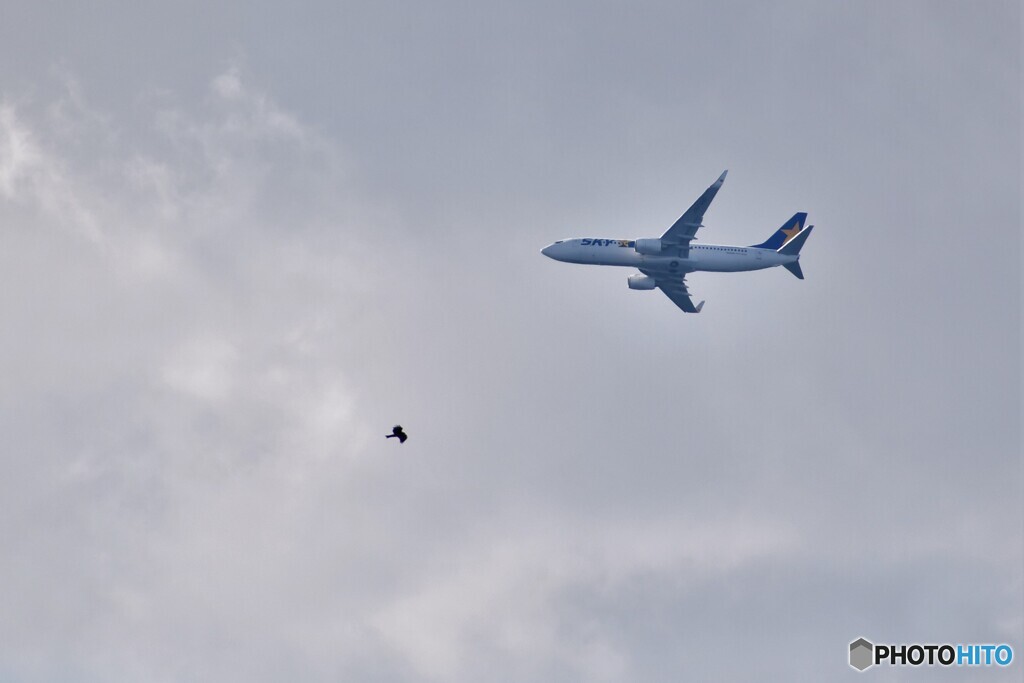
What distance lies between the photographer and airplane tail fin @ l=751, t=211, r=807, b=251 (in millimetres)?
166750

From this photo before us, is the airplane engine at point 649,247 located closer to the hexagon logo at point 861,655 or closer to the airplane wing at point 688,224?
the airplane wing at point 688,224

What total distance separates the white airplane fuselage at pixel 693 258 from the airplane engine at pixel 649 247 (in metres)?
Result: 0.99

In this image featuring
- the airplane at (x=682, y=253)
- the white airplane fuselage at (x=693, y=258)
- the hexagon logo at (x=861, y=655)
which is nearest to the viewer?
the hexagon logo at (x=861, y=655)

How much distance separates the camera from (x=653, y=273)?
6555 inches

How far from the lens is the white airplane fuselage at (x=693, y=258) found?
16223 centimetres

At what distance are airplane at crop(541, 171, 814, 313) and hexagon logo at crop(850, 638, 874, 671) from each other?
5327 cm

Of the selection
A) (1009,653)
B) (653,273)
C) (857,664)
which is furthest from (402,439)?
(653,273)

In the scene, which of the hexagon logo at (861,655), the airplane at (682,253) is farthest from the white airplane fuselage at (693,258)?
the hexagon logo at (861,655)

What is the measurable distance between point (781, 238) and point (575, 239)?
2687 cm

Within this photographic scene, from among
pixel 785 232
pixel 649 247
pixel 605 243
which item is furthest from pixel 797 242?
pixel 605 243

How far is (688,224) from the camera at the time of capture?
520ft

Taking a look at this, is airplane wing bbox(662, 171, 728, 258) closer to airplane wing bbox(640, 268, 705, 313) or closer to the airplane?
the airplane

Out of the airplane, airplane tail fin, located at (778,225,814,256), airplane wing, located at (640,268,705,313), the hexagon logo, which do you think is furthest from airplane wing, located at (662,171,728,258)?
the hexagon logo

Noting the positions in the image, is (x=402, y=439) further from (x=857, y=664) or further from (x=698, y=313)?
(x=698, y=313)
